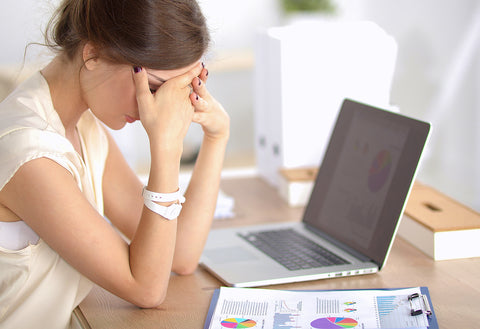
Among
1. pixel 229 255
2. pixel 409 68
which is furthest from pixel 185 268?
pixel 409 68

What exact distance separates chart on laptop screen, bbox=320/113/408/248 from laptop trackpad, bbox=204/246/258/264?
20 cm

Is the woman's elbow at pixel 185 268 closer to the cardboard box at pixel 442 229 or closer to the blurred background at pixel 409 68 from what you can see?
the cardboard box at pixel 442 229

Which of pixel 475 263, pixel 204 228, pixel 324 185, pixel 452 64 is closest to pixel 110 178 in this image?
pixel 204 228

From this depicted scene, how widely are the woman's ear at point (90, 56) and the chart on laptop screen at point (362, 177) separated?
59 cm

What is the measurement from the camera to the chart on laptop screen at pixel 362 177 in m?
1.25

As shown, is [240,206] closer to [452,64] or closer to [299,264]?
[299,264]

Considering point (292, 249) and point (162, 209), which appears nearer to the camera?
point (162, 209)

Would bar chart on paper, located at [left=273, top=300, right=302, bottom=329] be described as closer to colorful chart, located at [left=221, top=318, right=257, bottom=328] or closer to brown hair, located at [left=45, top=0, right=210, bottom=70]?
colorful chart, located at [left=221, top=318, right=257, bottom=328]

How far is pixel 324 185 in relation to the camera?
4.74ft

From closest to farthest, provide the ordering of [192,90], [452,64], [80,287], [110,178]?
[80,287]
[192,90]
[110,178]
[452,64]

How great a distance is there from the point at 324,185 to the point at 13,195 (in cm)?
70

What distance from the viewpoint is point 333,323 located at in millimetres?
965

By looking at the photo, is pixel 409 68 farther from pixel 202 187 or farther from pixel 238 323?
pixel 238 323

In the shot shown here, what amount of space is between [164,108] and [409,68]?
3.30 metres
